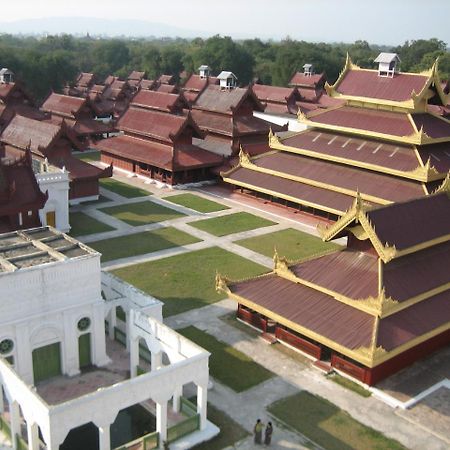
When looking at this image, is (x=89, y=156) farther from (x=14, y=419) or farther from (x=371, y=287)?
(x=14, y=419)

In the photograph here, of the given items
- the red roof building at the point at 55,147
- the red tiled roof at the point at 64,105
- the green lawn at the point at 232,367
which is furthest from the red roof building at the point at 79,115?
the green lawn at the point at 232,367

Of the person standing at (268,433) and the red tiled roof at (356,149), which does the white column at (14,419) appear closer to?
the person standing at (268,433)

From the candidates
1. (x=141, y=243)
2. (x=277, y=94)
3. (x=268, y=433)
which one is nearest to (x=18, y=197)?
(x=141, y=243)

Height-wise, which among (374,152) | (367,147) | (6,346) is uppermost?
(367,147)

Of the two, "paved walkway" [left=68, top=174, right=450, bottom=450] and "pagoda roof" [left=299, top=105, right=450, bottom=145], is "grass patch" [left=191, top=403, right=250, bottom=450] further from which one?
"pagoda roof" [left=299, top=105, right=450, bottom=145]

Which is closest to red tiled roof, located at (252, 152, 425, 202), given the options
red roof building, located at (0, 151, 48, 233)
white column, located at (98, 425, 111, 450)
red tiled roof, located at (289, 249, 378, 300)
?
red tiled roof, located at (289, 249, 378, 300)

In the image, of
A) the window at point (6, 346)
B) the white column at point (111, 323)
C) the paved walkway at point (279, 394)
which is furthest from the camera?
the white column at point (111, 323)
